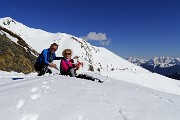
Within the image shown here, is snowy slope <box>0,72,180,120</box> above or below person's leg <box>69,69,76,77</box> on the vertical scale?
below

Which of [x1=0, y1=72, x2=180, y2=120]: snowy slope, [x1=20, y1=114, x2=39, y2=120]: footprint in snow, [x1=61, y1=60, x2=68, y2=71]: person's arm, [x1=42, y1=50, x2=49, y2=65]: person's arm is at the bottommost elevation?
[x1=20, y1=114, x2=39, y2=120]: footprint in snow

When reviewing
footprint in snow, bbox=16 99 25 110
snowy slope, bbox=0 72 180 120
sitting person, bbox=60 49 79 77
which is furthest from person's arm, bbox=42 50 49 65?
footprint in snow, bbox=16 99 25 110

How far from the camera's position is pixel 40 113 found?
6297 millimetres

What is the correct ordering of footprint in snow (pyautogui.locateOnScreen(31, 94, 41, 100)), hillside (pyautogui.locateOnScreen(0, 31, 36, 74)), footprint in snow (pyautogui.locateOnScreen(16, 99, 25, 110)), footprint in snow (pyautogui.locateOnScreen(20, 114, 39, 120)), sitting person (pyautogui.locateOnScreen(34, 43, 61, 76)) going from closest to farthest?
footprint in snow (pyautogui.locateOnScreen(20, 114, 39, 120)) → footprint in snow (pyautogui.locateOnScreen(16, 99, 25, 110)) → footprint in snow (pyautogui.locateOnScreen(31, 94, 41, 100)) → sitting person (pyautogui.locateOnScreen(34, 43, 61, 76)) → hillside (pyautogui.locateOnScreen(0, 31, 36, 74))

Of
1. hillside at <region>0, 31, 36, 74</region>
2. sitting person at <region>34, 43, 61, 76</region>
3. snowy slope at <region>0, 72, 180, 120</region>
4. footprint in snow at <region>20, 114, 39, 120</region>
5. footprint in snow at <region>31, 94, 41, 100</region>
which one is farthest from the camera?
hillside at <region>0, 31, 36, 74</region>

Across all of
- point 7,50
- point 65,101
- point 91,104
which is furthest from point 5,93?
point 7,50

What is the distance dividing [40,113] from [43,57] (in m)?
8.84

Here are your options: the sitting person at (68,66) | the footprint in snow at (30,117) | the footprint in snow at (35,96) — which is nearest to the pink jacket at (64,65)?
the sitting person at (68,66)

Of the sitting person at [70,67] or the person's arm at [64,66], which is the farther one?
the person's arm at [64,66]

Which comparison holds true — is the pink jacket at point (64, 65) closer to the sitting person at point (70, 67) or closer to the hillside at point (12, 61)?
the sitting person at point (70, 67)

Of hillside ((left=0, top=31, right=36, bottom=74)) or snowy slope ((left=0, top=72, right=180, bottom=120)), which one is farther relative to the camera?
hillside ((left=0, top=31, right=36, bottom=74))

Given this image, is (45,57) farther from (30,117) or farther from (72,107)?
(30,117)

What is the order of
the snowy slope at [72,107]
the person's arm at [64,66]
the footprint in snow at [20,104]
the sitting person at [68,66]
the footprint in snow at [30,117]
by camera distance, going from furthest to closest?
the person's arm at [64,66] → the sitting person at [68,66] → the footprint in snow at [20,104] → the snowy slope at [72,107] → the footprint in snow at [30,117]

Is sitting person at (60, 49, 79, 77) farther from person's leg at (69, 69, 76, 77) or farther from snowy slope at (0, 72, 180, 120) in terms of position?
snowy slope at (0, 72, 180, 120)
